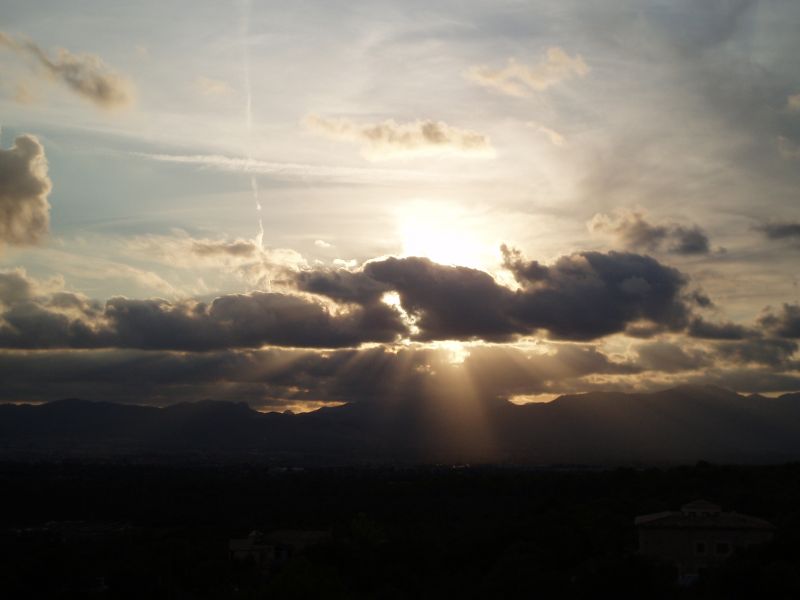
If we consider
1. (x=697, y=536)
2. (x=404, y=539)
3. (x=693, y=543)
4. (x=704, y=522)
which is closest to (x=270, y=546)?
(x=404, y=539)

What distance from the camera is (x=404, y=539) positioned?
5434 cm

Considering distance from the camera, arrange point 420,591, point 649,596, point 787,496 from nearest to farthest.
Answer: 1. point 649,596
2. point 420,591
3. point 787,496

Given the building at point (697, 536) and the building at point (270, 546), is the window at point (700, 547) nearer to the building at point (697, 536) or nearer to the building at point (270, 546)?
the building at point (697, 536)

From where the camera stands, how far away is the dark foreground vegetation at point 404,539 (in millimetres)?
33344

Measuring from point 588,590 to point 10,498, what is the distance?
84844 millimetres

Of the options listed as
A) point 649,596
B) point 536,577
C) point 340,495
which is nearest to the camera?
point 649,596

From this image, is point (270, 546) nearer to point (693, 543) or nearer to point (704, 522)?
point (693, 543)

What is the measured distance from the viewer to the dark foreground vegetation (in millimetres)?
33344

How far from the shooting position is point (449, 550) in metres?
51.5

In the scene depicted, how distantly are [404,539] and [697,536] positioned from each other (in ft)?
56.3

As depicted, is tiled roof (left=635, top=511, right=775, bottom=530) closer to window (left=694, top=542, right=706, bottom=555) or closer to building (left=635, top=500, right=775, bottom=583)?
building (left=635, top=500, right=775, bottom=583)

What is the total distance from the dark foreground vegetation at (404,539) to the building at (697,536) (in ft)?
5.07

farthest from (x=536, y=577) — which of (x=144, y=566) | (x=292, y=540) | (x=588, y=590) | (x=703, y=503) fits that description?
(x=292, y=540)

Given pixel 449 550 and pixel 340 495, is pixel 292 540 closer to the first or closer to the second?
pixel 449 550
